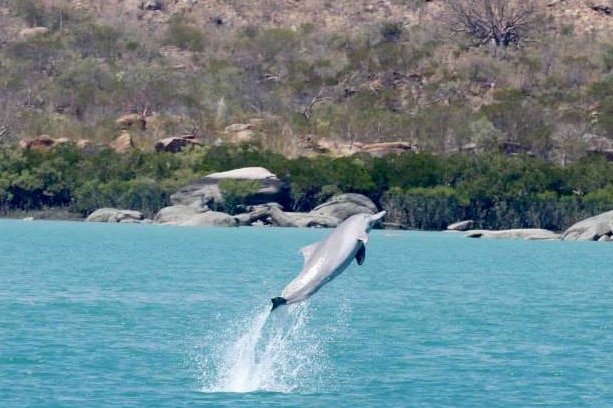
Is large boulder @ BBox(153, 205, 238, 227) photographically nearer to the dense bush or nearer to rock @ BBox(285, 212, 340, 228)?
the dense bush

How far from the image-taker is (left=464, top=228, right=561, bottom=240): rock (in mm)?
84250

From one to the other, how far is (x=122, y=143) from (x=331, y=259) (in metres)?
88.4

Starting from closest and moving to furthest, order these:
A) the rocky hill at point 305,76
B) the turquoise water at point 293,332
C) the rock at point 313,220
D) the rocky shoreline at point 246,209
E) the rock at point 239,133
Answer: the turquoise water at point 293,332 → the rock at point 313,220 → the rocky shoreline at point 246,209 → the rock at point 239,133 → the rocky hill at point 305,76

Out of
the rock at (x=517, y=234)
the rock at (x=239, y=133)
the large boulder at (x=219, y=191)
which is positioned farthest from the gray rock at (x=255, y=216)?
the rock at (x=239, y=133)

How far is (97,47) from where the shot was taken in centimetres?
13600

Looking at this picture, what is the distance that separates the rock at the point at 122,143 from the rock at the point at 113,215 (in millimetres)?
12270

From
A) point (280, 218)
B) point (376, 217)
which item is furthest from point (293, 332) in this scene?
point (280, 218)

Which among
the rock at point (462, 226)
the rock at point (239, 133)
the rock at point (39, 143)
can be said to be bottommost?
the rock at point (462, 226)

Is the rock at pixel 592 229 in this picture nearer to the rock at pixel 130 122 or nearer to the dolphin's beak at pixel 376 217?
the rock at pixel 130 122

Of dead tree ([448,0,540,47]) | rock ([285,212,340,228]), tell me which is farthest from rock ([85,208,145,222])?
dead tree ([448,0,540,47])

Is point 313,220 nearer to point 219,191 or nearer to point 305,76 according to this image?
point 219,191

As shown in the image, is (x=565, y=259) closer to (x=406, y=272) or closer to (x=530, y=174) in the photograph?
(x=406, y=272)

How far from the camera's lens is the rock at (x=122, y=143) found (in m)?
105

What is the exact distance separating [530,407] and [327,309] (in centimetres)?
1725
